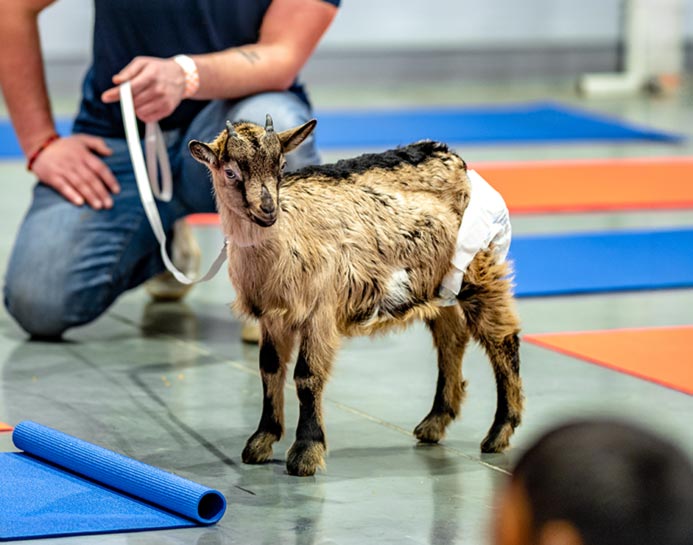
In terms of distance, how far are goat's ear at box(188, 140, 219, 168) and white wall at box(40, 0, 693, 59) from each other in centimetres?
788

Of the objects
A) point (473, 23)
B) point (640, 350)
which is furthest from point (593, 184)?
point (473, 23)

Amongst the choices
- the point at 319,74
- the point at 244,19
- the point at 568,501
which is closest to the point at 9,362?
the point at 244,19

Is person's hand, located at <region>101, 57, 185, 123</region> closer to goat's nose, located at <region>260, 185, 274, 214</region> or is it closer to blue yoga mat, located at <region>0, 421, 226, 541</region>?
goat's nose, located at <region>260, 185, 274, 214</region>

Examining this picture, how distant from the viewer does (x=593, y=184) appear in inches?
262

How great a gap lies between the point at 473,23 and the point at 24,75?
7094mm

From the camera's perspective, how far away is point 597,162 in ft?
23.8

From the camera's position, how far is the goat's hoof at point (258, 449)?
2949 millimetres

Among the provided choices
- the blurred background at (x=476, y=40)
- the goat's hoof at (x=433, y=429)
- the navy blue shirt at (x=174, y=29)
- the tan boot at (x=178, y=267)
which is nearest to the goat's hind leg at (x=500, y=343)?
the goat's hoof at (x=433, y=429)

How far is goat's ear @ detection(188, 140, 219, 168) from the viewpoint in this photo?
8.95 ft

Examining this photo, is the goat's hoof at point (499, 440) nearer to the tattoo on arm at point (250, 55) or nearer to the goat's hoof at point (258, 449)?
the goat's hoof at point (258, 449)

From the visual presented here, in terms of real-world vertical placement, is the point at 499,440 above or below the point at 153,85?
below

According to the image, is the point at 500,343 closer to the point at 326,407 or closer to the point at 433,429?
the point at 433,429

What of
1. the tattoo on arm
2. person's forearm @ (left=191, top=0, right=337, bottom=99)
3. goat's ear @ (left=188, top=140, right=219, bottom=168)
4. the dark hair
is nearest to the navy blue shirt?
person's forearm @ (left=191, top=0, right=337, bottom=99)

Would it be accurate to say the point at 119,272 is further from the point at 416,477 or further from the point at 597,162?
the point at 597,162
